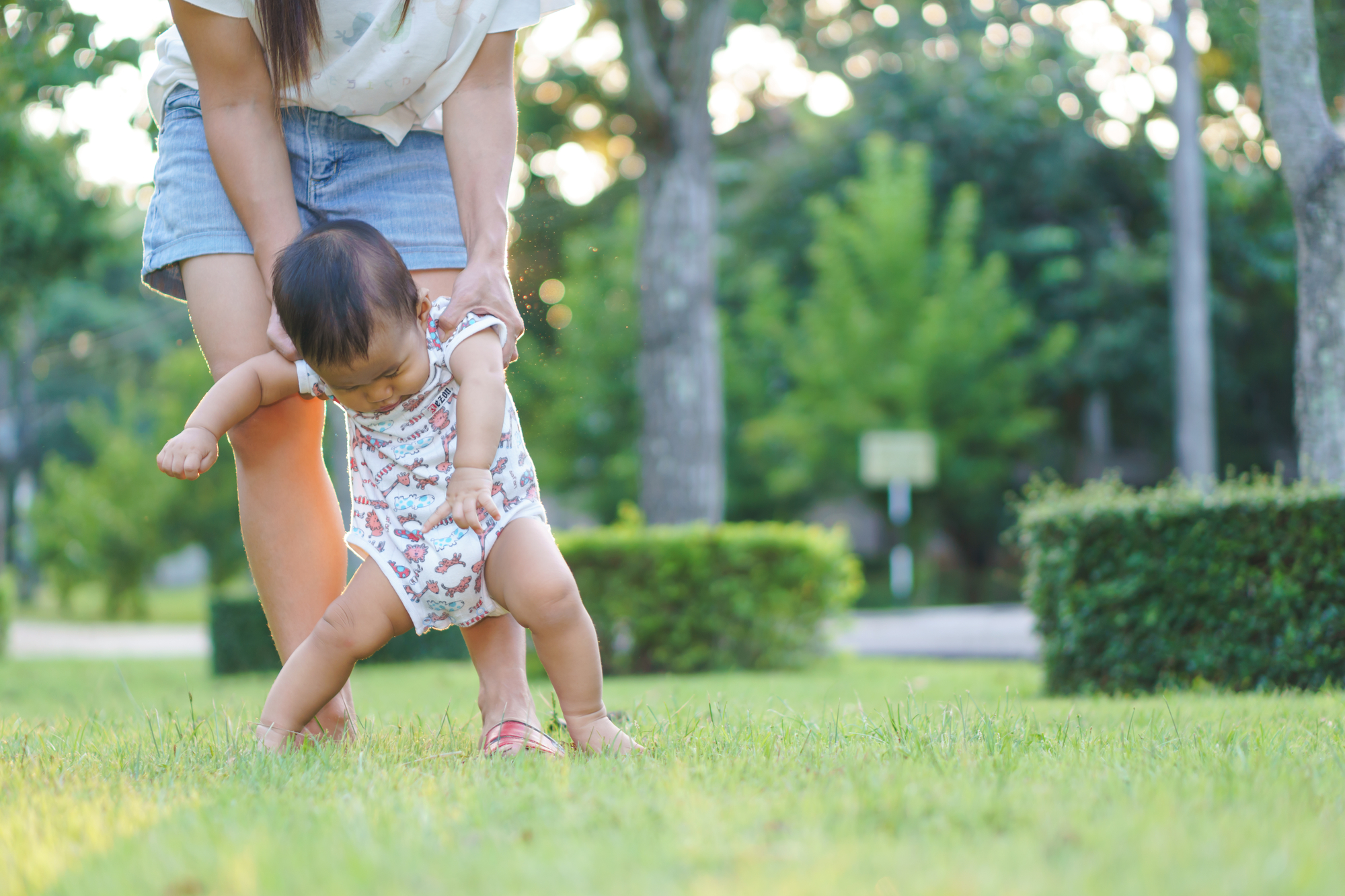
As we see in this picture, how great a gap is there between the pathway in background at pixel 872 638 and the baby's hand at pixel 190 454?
24.2ft

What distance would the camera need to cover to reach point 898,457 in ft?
70.2

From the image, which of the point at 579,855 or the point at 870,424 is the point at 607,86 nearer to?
the point at 870,424

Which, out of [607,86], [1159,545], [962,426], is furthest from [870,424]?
[1159,545]

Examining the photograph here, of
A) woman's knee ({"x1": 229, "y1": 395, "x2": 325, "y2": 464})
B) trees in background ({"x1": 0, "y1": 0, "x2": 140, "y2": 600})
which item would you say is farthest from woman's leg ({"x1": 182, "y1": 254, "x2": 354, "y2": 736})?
trees in background ({"x1": 0, "y1": 0, "x2": 140, "y2": 600})

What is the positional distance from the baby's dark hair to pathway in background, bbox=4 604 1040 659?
738cm

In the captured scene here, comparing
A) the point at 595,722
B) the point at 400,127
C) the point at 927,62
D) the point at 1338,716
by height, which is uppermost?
the point at 927,62

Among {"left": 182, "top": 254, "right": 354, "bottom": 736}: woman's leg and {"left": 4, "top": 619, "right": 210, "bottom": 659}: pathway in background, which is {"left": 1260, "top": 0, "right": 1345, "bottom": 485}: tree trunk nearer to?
{"left": 182, "top": 254, "right": 354, "bottom": 736}: woman's leg

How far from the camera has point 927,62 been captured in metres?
24.9

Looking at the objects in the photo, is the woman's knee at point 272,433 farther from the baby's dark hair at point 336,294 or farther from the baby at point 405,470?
the baby's dark hair at point 336,294

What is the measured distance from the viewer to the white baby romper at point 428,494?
2533mm

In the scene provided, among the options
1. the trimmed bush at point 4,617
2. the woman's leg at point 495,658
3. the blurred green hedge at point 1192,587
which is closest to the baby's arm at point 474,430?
the woman's leg at point 495,658

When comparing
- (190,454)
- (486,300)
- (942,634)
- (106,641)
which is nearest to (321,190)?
(486,300)

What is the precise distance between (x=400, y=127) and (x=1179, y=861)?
2.27 metres

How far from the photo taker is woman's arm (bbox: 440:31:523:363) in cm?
273
